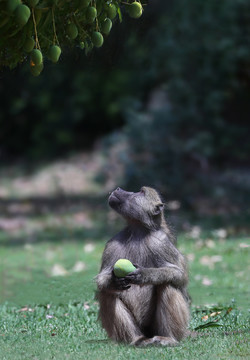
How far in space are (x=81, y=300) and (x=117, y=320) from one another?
Answer: 248 cm

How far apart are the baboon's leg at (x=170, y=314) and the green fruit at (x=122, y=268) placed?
13.8 inches

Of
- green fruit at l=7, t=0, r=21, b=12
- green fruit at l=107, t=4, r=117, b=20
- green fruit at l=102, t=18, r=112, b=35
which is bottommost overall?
green fruit at l=7, t=0, r=21, b=12

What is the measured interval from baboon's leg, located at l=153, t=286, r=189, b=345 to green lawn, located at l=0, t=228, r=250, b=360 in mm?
123

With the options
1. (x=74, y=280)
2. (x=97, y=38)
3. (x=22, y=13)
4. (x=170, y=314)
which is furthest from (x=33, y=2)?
(x=74, y=280)

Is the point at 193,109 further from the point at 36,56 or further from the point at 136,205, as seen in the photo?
the point at 36,56

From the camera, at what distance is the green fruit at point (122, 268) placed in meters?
4.73

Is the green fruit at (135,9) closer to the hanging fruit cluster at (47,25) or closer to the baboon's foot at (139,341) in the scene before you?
the hanging fruit cluster at (47,25)

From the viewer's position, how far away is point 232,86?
13.8 meters

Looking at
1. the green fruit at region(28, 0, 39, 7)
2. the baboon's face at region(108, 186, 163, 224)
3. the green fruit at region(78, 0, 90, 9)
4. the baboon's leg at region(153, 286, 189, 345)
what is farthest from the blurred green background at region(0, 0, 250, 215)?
the green fruit at region(28, 0, 39, 7)

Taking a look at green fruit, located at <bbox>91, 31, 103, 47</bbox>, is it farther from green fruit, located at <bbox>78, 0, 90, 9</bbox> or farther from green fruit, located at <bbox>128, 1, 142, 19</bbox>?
green fruit, located at <bbox>78, 0, 90, 9</bbox>

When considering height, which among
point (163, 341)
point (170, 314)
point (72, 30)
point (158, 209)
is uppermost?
point (72, 30)

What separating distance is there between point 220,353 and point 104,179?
10533mm

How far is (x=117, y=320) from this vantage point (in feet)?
16.0

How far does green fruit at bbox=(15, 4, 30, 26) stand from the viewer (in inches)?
126
